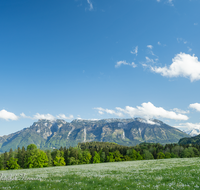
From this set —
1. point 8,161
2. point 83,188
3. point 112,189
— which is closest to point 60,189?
point 83,188

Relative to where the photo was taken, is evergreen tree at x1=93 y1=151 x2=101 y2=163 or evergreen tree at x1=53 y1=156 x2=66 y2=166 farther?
evergreen tree at x1=93 y1=151 x2=101 y2=163

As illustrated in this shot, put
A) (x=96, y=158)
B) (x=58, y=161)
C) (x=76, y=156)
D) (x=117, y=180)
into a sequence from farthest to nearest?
1. (x=96, y=158)
2. (x=76, y=156)
3. (x=58, y=161)
4. (x=117, y=180)

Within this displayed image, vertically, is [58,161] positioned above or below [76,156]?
below

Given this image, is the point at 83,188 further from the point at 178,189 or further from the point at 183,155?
the point at 183,155

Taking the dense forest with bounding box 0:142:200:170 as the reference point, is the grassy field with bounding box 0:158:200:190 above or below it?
above

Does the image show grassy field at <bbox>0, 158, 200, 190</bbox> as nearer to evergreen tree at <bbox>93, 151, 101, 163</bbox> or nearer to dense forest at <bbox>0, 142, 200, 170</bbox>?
dense forest at <bbox>0, 142, 200, 170</bbox>

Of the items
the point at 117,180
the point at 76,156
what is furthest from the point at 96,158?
the point at 117,180

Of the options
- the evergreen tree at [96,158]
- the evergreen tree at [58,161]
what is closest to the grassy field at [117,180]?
the evergreen tree at [58,161]

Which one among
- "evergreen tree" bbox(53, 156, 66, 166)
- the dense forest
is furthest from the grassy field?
"evergreen tree" bbox(53, 156, 66, 166)

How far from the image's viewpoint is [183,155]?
11525 centimetres

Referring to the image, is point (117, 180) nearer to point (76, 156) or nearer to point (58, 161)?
point (58, 161)

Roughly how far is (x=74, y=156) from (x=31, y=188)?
110 metres

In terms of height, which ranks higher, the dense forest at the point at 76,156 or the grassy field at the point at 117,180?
the grassy field at the point at 117,180

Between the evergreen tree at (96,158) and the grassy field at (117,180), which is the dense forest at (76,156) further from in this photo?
the grassy field at (117,180)
